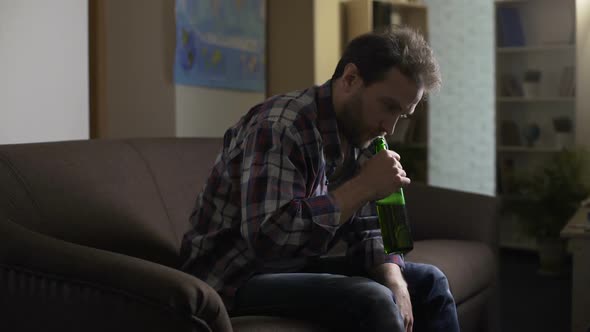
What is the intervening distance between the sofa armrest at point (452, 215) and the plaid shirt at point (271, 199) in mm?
834

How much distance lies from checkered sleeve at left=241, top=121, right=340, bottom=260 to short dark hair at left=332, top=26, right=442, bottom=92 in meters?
0.25

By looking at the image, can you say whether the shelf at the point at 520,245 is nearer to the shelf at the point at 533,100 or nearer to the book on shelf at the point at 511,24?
the shelf at the point at 533,100

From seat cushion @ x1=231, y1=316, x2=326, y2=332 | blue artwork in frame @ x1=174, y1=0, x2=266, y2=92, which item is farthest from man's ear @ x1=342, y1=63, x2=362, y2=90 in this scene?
blue artwork in frame @ x1=174, y1=0, x2=266, y2=92

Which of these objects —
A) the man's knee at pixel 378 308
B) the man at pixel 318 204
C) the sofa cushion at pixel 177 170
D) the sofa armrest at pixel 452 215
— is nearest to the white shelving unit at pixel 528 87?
the sofa armrest at pixel 452 215

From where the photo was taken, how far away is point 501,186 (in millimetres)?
4891

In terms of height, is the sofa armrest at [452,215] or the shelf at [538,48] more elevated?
the shelf at [538,48]

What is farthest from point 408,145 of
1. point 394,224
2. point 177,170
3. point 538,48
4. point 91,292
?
point 91,292

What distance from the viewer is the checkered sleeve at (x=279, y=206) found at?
1287 mm

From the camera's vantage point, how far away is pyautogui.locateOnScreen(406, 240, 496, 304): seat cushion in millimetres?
1982

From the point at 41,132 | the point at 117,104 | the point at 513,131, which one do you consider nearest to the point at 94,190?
the point at 41,132

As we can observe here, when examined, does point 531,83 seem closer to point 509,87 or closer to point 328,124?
point 509,87

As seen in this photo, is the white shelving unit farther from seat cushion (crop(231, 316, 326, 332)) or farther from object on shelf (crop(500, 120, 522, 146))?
seat cushion (crop(231, 316, 326, 332))

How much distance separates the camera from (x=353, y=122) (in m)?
1.48

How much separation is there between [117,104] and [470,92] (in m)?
3.41
